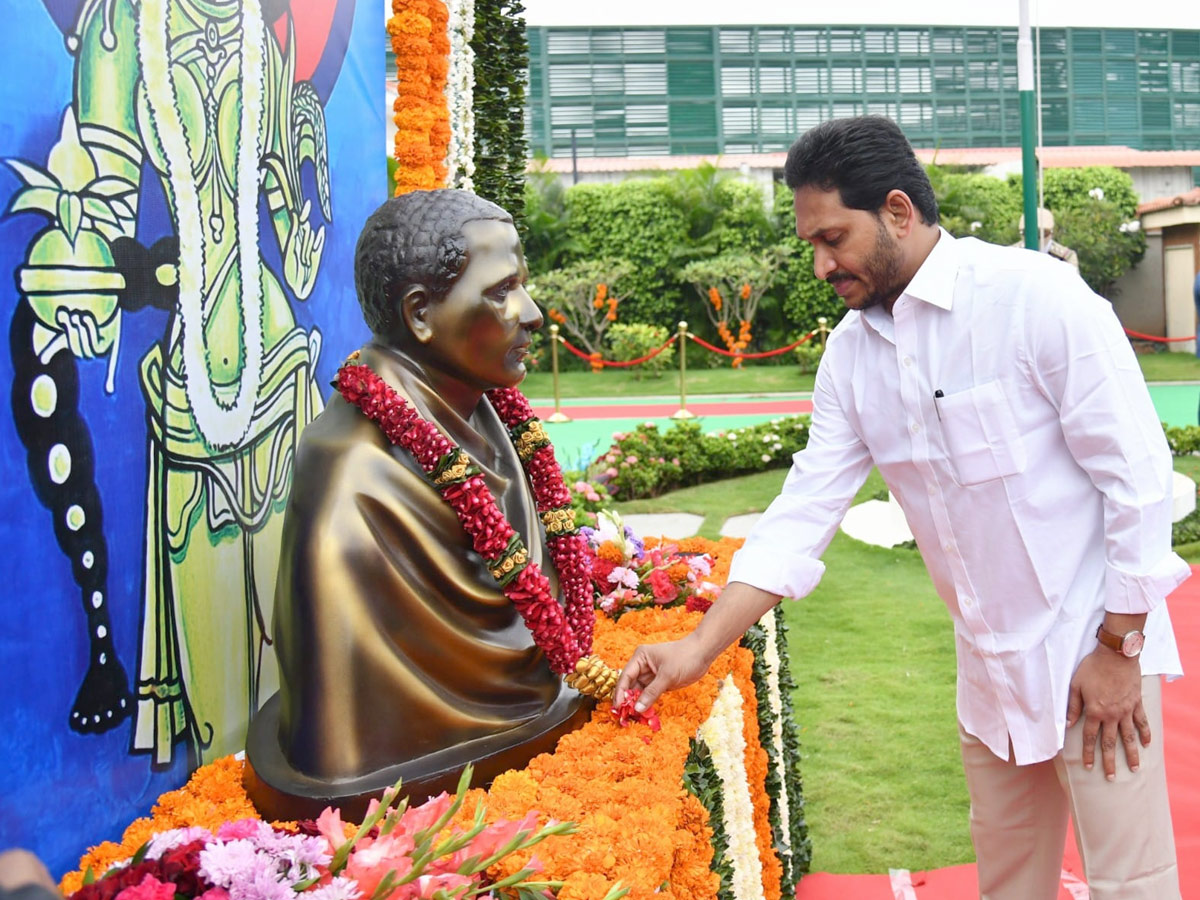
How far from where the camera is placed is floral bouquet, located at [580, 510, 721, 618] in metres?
3.21

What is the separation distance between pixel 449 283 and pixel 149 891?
3.84 feet

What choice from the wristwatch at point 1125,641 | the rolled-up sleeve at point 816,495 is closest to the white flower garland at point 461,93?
the rolled-up sleeve at point 816,495

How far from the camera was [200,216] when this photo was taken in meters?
2.58

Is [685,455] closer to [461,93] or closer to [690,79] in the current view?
[461,93]

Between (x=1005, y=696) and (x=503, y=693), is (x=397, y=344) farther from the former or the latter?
(x=1005, y=696)

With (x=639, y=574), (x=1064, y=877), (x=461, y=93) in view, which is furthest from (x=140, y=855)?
(x=461, y=93)

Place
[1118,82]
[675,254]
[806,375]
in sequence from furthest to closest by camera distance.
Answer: [1118,82] < [675,254] < [806,375]

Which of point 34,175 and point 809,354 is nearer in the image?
point 34,175

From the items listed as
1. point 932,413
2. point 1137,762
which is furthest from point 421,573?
point 1137,762

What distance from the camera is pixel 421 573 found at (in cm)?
204

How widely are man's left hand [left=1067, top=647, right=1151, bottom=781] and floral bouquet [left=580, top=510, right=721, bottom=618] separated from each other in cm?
118

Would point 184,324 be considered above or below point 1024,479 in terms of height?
above

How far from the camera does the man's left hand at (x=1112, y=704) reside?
213 cm

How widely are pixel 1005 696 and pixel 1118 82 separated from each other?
102 ft
